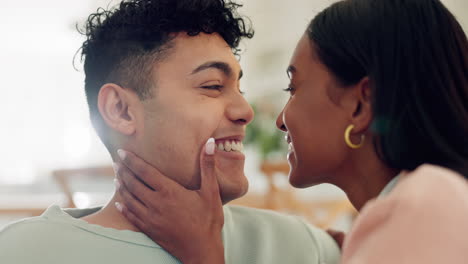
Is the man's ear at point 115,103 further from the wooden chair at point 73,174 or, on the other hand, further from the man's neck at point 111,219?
the wooden chair at point 73,174

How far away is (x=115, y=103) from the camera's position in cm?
134

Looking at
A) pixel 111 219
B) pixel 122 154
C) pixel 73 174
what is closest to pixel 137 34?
pixel 122 154

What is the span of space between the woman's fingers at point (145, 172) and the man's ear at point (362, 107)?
419mm

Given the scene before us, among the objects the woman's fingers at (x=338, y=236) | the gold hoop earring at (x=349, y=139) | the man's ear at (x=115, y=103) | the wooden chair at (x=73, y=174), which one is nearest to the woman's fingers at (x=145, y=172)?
the man's ear at (x=115, y=103)

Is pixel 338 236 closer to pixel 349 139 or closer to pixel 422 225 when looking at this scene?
pixel 349 139

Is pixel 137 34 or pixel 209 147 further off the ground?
pixel 137 34

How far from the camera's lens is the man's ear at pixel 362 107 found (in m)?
0.98

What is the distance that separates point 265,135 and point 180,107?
294cm

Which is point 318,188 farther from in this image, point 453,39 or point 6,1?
point 453,39

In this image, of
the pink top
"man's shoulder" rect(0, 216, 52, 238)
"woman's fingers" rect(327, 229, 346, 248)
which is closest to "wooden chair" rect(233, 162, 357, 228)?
"woman's fingers" rect(327, 229, 346, 248)

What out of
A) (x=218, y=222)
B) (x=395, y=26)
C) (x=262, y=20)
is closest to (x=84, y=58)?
(x=218, y=222)

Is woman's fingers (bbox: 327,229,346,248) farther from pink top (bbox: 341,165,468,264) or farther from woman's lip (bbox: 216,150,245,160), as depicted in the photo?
pink top (bbox: 341,165,468,264)

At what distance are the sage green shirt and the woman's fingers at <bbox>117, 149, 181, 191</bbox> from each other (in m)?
0.12

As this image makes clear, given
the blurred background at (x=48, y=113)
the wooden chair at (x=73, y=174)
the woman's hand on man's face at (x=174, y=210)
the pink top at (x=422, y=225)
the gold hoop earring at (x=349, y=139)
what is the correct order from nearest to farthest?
1. the pink top at (x=422, y=225)
2. the gold hoop earring at (x=349, y=139)
3. the woman's hand on man's face at (x=174, y=210)
4. the wooden chair at (x=73, y=174)
5. the blurred background at (x=48, y=113)
